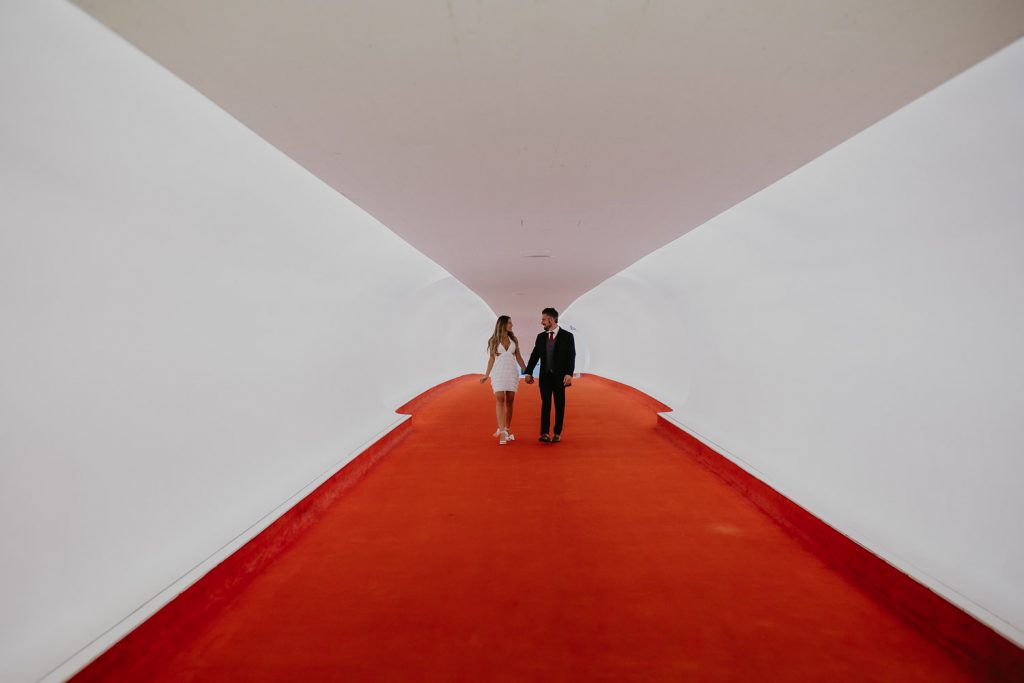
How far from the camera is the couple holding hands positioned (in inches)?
276

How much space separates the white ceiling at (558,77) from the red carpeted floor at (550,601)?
2999 mm

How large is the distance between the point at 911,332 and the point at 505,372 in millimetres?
5031

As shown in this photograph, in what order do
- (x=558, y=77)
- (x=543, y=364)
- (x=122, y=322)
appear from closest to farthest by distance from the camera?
1. (x=558, y=77)
2. (x=122, y=322)
3. (x=543, y=364)

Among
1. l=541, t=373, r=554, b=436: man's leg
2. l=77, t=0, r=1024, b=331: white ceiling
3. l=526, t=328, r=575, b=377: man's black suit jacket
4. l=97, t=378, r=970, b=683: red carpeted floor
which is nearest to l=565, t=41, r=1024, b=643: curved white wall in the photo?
l=77, t=0, r=1024, b=331: white ceiling

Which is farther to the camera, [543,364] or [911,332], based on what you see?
[543,364]

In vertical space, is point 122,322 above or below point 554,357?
above

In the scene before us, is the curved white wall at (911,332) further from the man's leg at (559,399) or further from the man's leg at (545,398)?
the man's leg at (545,398)

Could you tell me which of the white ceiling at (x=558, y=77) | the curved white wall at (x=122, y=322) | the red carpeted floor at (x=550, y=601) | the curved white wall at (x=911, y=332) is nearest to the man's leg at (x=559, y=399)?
the red carpeted floor at (x=550, y=601)

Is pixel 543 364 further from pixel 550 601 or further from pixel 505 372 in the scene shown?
pixel 550 601

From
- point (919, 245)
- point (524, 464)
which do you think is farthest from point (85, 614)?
point (919, 245)

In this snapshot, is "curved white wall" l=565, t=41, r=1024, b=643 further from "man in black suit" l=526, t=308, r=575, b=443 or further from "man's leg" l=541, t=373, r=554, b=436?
"man's leg" l=541, t=373, r=554, b=436

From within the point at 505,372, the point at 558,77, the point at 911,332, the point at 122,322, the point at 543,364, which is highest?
the point at 558,77

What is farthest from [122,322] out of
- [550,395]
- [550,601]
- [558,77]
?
[550,395]

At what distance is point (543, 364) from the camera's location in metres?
7.14
